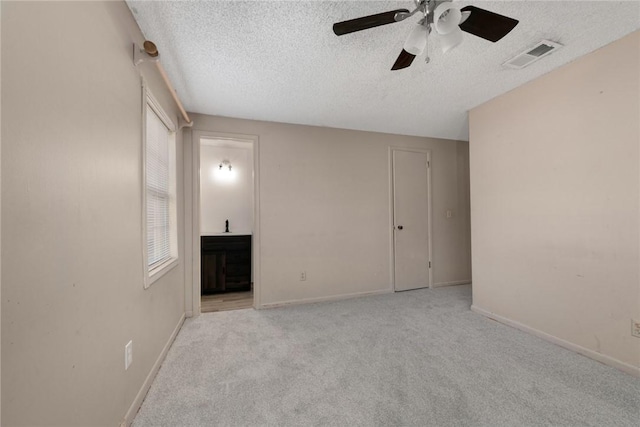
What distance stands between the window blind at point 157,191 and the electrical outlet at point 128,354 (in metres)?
0.63

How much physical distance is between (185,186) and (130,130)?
1.63 metres

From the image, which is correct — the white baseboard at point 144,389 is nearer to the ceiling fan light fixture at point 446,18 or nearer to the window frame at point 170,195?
the window frame at point 170,195

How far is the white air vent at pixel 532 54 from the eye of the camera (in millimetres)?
1948

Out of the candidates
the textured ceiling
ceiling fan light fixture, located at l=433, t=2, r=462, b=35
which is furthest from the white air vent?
ceiling fan light fixture, located at l=433, t=2, r=462, b=35

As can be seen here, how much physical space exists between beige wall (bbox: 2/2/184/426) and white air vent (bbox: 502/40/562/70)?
2769mm

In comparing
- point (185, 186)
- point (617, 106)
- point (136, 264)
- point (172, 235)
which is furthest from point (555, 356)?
point (185, 186)

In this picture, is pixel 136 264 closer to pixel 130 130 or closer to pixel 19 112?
pixel 130 130

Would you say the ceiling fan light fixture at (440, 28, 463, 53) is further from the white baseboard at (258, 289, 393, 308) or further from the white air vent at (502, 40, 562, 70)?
the white baseboard at (258, 289, 393, 308)

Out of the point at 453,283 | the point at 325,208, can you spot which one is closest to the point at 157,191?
the point at 325,208

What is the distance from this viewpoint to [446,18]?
1.29 meters

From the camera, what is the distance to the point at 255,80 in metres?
2.40

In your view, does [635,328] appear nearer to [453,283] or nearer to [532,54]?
[532,54]

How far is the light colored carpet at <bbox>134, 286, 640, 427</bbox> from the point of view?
4.89ft

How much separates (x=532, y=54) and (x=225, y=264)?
164 inches
